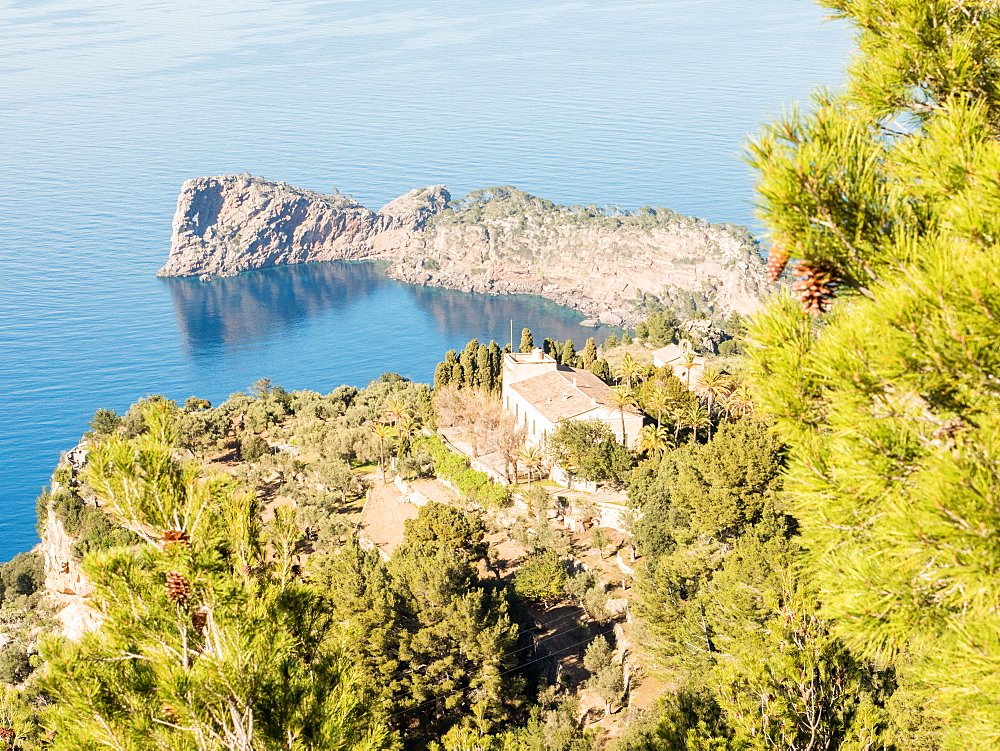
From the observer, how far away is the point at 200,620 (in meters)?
6.80

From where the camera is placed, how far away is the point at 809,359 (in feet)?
14.8

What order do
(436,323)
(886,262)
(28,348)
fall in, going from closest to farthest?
(886,262) → (28,348) → (436,323)

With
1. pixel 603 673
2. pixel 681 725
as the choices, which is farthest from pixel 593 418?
pixel 681 725

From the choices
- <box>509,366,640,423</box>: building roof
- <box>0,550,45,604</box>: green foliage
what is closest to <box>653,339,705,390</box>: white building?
<box>509,366,640,423</box>: building roof

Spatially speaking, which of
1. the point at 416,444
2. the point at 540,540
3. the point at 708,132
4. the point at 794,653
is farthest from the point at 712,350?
the point at 708,132

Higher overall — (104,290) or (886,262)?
(886,262)

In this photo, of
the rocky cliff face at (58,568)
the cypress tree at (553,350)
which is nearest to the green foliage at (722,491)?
the cypress tree at (553,350)

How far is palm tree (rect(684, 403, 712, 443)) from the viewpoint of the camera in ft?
137

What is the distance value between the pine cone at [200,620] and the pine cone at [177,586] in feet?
1.21

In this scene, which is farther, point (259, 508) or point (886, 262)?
point (259, 508)

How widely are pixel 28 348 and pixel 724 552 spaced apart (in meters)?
109

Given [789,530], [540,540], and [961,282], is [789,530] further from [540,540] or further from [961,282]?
[961,282]

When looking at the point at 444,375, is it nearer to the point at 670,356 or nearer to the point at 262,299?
the point at 670,356

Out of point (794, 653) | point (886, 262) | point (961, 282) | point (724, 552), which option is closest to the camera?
point (961, 282)
